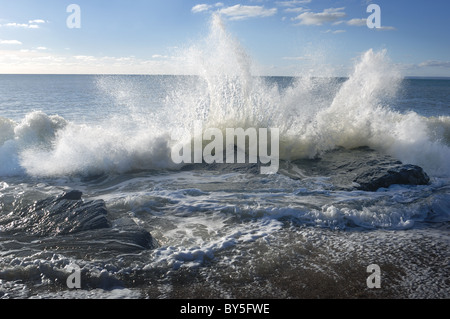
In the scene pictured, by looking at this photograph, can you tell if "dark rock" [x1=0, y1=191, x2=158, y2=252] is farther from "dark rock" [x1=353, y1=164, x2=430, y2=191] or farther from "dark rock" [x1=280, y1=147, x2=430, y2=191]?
"dark rock" [x1=353, y1=164, x2=430, y2=191]

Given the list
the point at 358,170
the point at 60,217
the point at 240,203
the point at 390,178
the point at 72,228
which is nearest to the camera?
the point at 72,228

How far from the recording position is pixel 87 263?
13.3ft

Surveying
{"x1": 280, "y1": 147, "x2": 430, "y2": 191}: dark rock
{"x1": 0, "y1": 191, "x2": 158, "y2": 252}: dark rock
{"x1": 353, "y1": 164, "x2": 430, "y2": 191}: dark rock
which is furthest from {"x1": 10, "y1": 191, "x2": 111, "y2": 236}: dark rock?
{"x1": 353, "y1": 164, "x2": 430, "y2": 191}: dark rock

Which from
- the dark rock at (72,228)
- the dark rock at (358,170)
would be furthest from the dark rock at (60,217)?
the dark rock at (358,170)

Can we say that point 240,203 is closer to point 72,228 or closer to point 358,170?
point 72,228

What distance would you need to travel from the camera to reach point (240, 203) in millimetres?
6340

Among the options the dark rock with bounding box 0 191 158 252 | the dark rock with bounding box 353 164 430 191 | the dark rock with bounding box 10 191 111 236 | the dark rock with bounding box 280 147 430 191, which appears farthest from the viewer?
the dark rock with bounding box 280 147 430 191

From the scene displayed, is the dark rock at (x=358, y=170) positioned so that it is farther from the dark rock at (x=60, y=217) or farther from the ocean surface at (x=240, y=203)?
the dark rock at (x=60, y=217)

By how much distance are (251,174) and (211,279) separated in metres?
4.76

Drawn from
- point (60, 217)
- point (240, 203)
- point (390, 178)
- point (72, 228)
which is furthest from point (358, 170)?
point (60, 217)

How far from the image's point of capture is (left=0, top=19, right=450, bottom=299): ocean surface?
379 centimetres

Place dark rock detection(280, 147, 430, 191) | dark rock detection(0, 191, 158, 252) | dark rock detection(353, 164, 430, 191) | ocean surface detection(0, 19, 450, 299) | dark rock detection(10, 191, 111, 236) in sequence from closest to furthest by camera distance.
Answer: ocean surface detection(0, 19, 450, 299)
dark rock detection(0, 191, 158, 252)
dark rock detection(10, 191, 111, 236)
dark rock detection(353, 164, 430, 191)
dark rock detection(280, 147, 430, 191)
